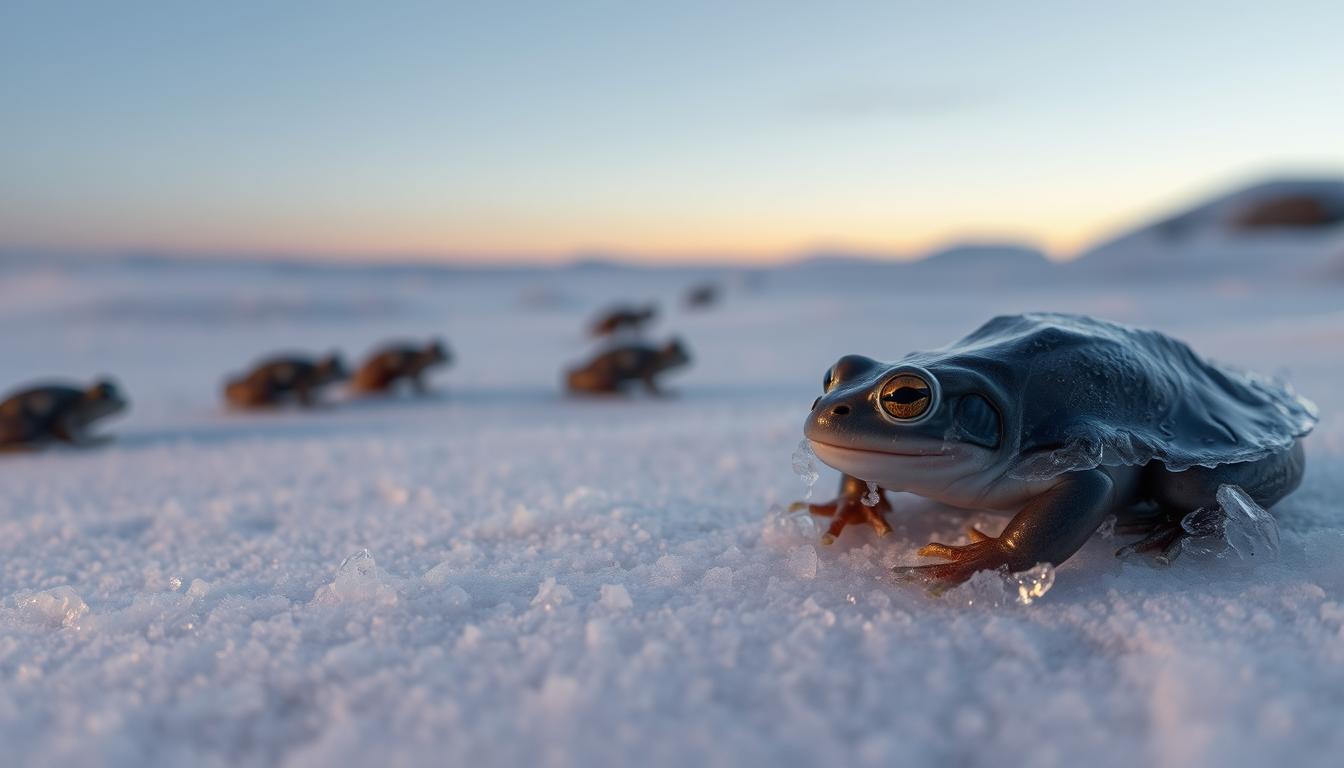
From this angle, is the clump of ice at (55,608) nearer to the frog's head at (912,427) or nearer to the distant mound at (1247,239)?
the frog's head at (912,427)

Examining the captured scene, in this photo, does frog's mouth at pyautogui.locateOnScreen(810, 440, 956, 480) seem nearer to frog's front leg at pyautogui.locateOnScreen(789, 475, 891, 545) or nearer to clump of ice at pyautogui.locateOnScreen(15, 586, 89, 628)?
frog's front leg at pyautogui.locateOnScreen(789, 475, 891, 545)

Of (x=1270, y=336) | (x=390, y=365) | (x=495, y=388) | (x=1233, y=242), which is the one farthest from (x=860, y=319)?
(x=1233, y=242)

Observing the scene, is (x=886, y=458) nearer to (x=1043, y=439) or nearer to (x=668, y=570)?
(x=1043, y=439)

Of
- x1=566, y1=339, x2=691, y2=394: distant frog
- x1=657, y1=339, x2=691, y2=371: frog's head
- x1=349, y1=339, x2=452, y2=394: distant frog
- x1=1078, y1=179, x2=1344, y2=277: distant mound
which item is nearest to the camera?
x1=566, y1=339, x2=691, y2=394: distant frog

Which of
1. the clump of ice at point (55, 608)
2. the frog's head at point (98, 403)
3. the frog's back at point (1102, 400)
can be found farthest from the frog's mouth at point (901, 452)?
the frog's head at point (98, 403)

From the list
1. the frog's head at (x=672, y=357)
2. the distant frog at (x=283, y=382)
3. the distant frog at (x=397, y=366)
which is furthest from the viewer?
the distant frog at (x=397, y=366)

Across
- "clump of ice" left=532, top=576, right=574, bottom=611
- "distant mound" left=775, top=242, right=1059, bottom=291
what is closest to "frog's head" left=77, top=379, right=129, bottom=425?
"clump of ice" left=532, top=576, right=574, bottom=611
